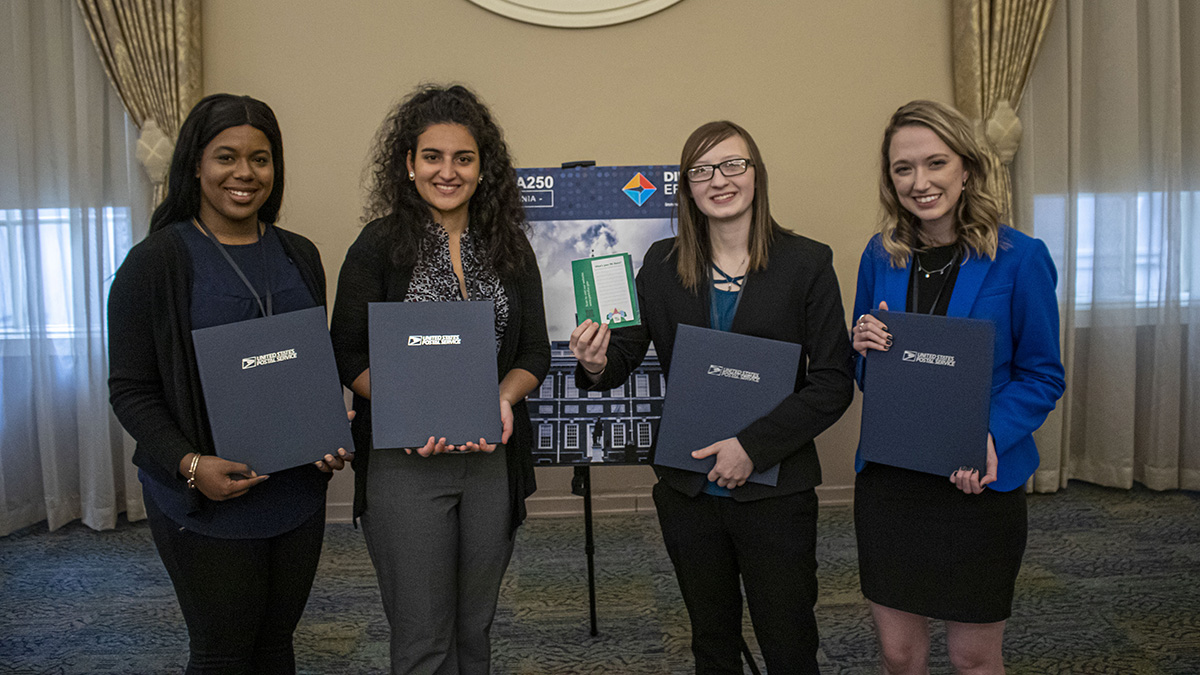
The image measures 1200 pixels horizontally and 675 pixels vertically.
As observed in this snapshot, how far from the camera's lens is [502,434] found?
161 cm

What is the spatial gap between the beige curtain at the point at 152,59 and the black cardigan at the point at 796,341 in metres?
3.11

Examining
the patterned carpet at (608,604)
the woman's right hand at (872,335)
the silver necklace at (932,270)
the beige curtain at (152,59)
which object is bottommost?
the patterned carpet at (608,604)

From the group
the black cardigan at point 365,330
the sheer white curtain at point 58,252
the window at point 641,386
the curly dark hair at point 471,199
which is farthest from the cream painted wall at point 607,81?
the black cardigan at point 365,330

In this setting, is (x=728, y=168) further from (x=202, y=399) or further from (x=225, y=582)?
(x=225, y=582)

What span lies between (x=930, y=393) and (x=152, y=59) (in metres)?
3.76

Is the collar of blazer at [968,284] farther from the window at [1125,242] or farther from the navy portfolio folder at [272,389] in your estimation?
the window at [1125,242]

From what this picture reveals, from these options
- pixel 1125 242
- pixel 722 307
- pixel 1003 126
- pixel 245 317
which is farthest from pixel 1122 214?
pixel 245 317

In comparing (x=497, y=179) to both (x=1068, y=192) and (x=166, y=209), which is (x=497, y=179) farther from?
(x=1068, y=192)

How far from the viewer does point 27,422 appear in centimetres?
373

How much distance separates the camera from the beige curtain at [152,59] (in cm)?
355

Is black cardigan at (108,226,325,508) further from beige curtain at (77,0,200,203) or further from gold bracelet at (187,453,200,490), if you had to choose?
beige curtain at (77,0,200,203)

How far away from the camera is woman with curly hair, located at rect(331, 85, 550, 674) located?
1608 millimetres

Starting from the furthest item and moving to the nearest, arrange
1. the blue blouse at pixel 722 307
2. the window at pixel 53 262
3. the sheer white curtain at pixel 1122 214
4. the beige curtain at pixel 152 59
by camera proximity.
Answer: the sheer white curtain at pixel 1122 214 < the window at pixel 53 262 < the beige curtain at pixel 152 59 < the blue blouse at pixel 722 307

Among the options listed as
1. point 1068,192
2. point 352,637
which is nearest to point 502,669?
point 352,637
